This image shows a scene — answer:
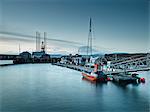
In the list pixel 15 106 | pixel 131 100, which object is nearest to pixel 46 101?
pixel 15 106

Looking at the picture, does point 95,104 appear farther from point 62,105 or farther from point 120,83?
point 120,83

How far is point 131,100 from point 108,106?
104 cm

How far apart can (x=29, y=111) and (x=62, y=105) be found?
28.0 inches

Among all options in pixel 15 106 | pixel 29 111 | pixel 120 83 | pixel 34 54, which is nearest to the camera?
pixel 29 111

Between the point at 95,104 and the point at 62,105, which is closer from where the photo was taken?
the point at 62,105

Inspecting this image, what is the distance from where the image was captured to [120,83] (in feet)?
28.4

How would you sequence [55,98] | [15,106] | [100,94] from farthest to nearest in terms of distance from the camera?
[100,94], [55,98], [15,106]

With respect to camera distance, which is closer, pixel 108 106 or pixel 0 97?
pixel 108 106

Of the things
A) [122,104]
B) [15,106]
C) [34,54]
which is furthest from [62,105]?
[34,54]

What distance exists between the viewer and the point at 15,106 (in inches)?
181

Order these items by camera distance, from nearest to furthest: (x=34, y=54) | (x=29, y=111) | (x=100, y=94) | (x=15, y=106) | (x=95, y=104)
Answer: (x=29, y=111) < (x=15, y=106) < (x=95, y=104) < (x=100, y=94) < (x=34, y=54)

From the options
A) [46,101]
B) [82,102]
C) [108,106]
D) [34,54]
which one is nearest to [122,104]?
[108,106]

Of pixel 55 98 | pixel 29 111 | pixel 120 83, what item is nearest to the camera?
pixel 29 111

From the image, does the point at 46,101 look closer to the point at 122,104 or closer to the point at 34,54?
the point at 122,104
